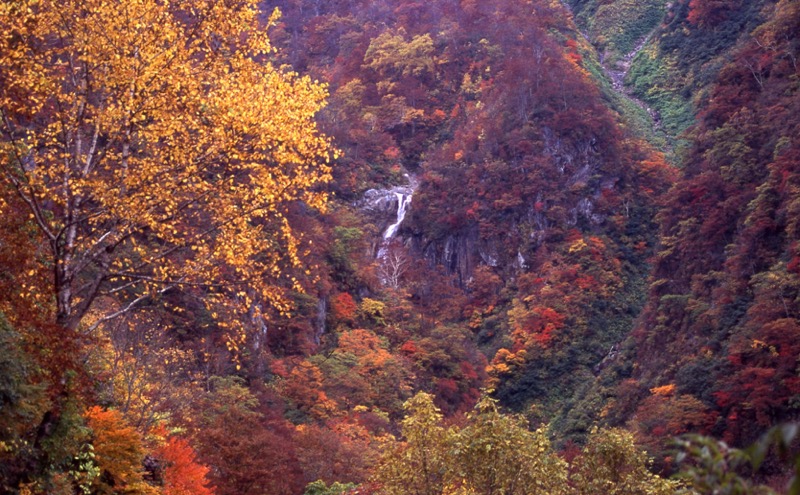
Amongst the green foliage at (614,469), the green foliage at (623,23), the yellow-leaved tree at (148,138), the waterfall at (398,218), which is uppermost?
the green foliage at (623,23)

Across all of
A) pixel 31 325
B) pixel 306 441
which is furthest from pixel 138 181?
pixel 306 441

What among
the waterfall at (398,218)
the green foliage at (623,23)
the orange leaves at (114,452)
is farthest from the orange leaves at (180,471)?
the green foliage at (623,23)

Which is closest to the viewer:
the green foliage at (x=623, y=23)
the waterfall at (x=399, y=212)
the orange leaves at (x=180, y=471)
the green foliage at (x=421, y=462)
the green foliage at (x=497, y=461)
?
the green foliage at (x=497, y=461)

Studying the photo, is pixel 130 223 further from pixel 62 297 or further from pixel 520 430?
pixel 520 430

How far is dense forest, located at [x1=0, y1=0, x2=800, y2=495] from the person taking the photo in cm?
889

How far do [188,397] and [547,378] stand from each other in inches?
1035

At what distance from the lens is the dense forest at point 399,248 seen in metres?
8.89

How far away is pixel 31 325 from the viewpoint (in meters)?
8.30

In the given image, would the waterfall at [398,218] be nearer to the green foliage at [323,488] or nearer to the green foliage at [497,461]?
the green foliage at [323,488]

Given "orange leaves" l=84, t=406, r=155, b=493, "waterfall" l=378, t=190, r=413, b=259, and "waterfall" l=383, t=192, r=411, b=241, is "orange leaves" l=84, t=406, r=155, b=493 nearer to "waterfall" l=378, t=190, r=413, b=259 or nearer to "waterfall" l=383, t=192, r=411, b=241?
"waterfall" l=378, t=190, r=413, b=259

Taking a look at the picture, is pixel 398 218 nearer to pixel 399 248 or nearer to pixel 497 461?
pixel 399 248

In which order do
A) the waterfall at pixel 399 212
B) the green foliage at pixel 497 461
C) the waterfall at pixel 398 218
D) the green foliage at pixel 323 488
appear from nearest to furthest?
the green foliage at pixel 497 461 < the green foliage at pixel 323 488 < the waterfall at pixel 398 218 < the waterfall at pixel 399 212

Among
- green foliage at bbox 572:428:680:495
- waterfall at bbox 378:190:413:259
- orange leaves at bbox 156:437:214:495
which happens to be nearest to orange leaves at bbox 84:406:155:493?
orange leaves at bbox 156:437:214:495

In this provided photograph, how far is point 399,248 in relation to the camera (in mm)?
56562
